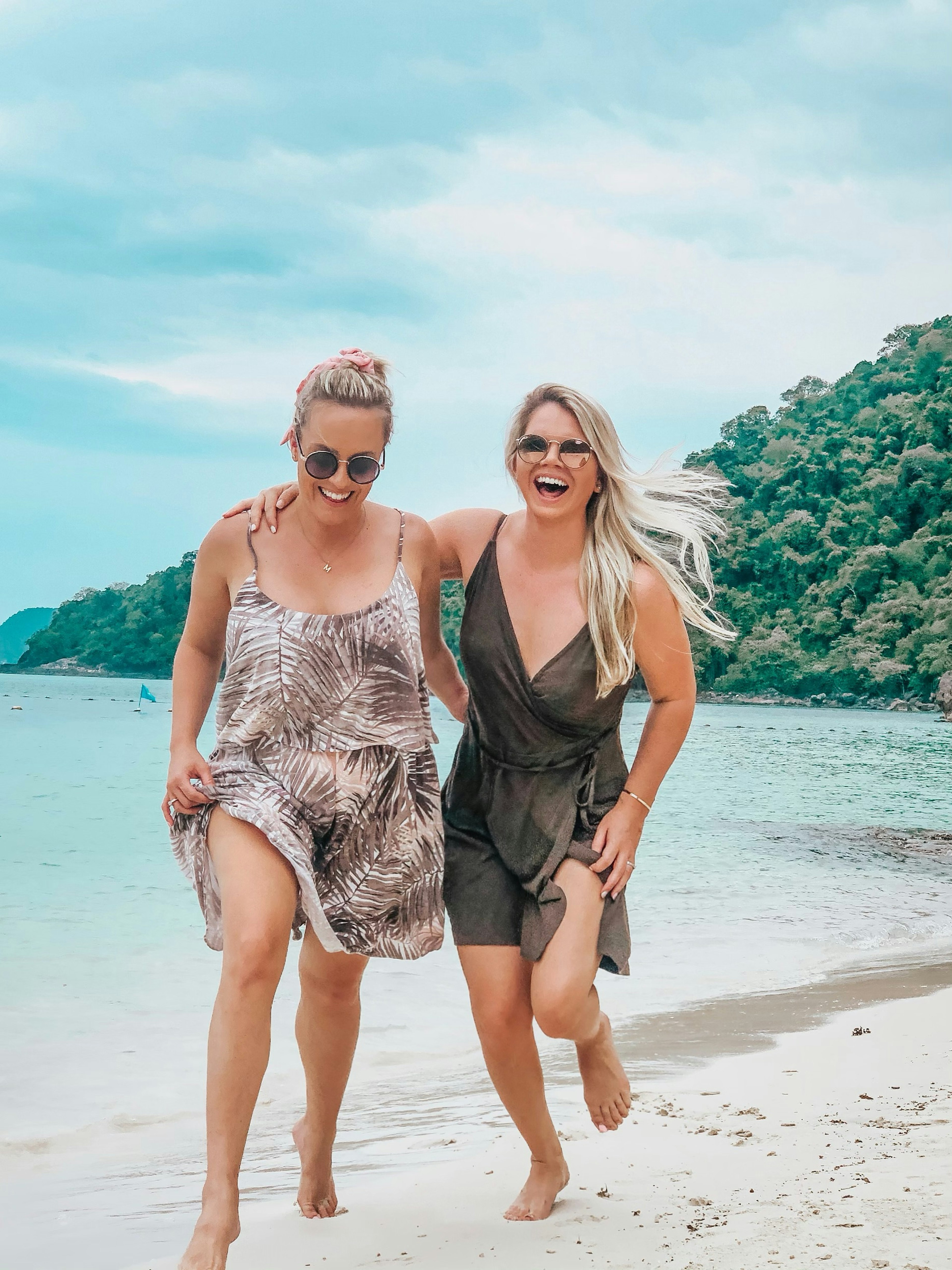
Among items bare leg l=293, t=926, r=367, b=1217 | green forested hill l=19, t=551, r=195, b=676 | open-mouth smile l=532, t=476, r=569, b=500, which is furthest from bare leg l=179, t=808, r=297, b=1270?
green forested hill l=19, t=551, r=195, b=676

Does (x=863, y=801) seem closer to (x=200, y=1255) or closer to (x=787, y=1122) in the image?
(x=787, y=1122)

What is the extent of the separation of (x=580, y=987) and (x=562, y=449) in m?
1.36

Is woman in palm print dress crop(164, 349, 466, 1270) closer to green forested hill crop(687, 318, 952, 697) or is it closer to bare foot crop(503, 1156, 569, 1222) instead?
bare foot crop(503, 1156, 569, 1222)

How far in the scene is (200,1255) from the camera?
7.88ft

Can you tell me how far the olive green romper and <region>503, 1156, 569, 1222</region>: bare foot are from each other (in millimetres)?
545

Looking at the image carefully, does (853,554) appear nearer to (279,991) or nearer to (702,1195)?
(279,991)

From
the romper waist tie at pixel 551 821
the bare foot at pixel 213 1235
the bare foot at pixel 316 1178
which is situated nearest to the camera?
the bare foot at pixel 213 1235

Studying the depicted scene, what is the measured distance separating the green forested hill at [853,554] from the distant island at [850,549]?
0.08m

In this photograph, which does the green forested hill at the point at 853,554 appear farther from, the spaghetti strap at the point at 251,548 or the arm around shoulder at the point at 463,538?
the spaghetti strap at the point at 251,548

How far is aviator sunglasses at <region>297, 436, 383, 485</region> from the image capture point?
9.55 feet

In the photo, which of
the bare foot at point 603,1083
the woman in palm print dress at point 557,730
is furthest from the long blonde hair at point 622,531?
the bare foot at point 603,1083

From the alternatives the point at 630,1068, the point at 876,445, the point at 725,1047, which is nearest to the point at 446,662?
the point at 630,1068

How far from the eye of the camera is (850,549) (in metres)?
70.9

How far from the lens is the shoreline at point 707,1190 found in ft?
9.13
